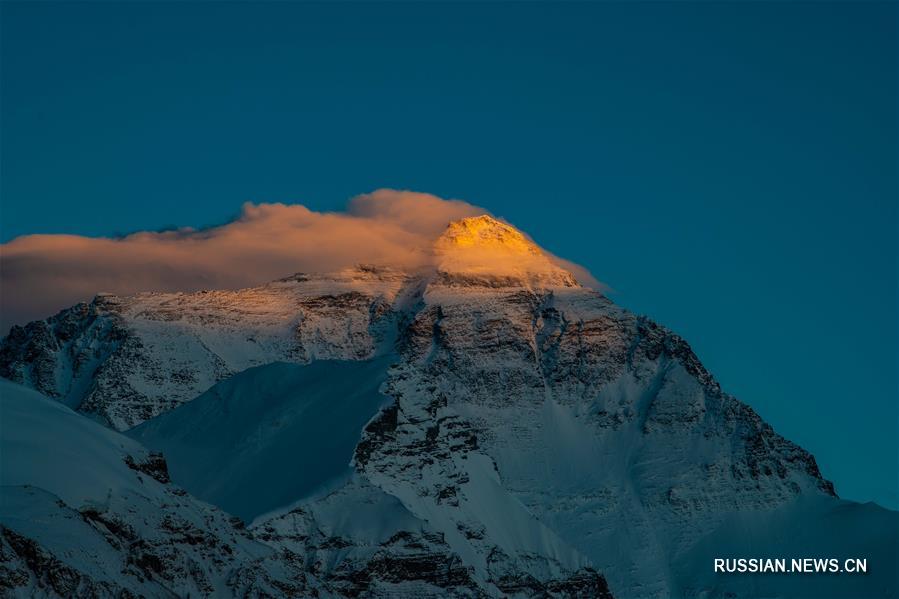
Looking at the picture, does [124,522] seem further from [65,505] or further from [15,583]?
[15,583]

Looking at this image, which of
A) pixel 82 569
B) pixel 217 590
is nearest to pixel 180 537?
pixel 217 590

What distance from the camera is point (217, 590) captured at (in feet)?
646

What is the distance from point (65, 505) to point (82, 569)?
13725 mm

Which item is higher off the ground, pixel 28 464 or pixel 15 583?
pixel 28 464

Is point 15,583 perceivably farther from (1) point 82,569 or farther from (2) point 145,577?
(2) point 145,577

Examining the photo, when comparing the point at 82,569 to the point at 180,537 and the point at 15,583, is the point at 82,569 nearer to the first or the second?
the point at 15,583

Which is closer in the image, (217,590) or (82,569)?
(82,569)

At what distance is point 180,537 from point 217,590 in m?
5.28

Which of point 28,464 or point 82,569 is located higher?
point 28,464

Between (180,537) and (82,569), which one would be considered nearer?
(82,569)

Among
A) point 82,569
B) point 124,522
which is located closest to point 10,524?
point 82,569

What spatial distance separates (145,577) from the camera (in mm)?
187500

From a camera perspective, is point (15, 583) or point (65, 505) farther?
point (65, 505)

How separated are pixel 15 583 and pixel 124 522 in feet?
94.2
